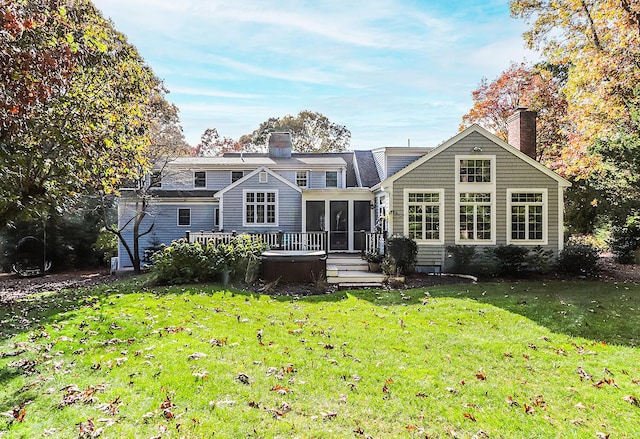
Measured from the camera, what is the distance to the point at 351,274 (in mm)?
13844

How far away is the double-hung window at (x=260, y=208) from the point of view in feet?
62.6

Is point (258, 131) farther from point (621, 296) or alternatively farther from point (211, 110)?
point (621, 296)

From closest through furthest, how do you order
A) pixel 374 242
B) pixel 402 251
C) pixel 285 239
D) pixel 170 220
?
pixel 402 251 → pixel 374 242 → pixel 285 239 → pixel 170 220

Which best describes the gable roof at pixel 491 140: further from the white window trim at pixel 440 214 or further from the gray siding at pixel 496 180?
the white window trim at pixel 440 214

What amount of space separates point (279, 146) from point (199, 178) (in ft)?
17.7

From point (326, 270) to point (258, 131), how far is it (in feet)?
108

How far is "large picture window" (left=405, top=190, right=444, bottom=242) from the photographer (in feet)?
50.4

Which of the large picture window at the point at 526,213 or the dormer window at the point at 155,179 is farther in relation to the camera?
the dormer window at the point at 155,179

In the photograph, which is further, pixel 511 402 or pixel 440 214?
pixel 440 214

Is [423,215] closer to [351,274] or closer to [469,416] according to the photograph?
[351,274]

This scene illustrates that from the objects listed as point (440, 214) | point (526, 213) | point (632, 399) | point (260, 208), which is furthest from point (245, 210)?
point (632, 399)

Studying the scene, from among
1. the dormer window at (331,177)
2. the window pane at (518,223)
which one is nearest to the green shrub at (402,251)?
the window pane at (518,223)

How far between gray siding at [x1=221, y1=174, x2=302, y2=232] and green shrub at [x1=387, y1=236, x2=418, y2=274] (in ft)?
20.5

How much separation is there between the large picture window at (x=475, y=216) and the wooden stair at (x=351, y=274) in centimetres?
400
